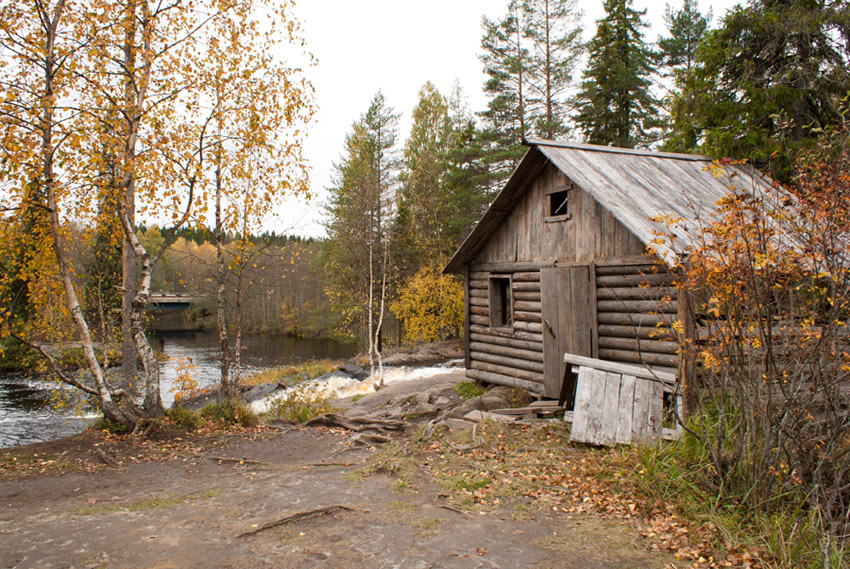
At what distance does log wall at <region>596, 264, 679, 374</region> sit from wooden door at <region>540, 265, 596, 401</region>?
21 centimetres

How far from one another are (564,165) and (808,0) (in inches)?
435

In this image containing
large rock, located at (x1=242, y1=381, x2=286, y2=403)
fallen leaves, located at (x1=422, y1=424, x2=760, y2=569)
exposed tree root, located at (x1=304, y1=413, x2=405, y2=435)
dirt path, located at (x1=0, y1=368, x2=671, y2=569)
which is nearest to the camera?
dirt path, located at (x1=0, y1=368, x2=671, y2=569)

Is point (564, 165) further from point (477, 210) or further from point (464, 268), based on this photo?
point (477, 210)

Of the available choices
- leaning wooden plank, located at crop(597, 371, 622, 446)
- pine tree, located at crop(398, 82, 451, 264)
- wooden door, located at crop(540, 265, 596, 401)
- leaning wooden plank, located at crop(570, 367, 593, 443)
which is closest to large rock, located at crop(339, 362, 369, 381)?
pine tree, located at crop(398, 82, 451, 264)

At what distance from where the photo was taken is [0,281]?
8.79 metres

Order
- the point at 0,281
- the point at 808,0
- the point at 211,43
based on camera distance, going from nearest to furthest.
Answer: the point at 0,281 → the point at 211,43 → the point at 808,0

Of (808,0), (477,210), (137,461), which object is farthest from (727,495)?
(477,210)

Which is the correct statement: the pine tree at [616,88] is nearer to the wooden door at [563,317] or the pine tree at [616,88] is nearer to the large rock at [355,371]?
the large rock at [355,371]

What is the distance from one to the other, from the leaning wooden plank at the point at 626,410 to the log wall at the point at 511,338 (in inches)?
122

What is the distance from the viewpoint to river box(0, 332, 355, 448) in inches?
616

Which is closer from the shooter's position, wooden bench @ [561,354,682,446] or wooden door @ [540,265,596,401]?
wooden bench @ [561,354,682,446]

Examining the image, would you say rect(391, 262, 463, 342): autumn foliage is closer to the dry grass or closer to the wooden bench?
the dry grass

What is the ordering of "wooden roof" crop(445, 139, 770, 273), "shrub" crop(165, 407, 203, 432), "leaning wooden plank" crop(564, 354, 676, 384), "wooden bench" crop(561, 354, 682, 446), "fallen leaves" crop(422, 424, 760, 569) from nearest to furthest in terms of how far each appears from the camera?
1. "fallen leaves" crop(422, 424, 760, 569)
2. "wooden bench" crop(561, 354, 682, 446)
3. "leaning wooden plank" crop(564, 354, 676, 384)
4. "wooden roof" crop(445, 139, 770, 273)
5. "shrub" crop(165, 407, 203, 432)

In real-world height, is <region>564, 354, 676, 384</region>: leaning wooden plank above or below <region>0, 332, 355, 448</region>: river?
above
